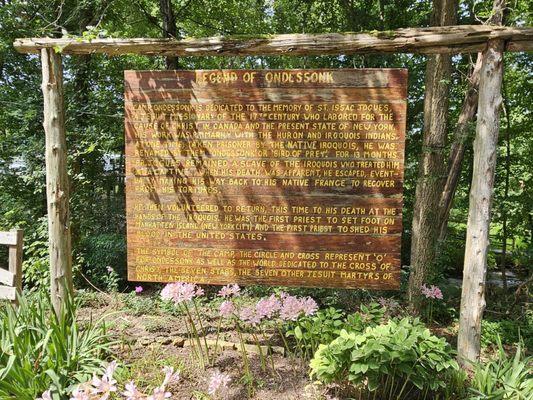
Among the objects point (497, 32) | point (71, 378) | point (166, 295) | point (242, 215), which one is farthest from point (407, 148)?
point (71, 378)

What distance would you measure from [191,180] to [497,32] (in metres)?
2.83

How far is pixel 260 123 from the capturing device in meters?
3.69

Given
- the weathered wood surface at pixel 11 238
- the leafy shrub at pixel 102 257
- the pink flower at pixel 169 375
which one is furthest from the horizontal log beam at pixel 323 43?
the leafy shrub at pixel 102 257

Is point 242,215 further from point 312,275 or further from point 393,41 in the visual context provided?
point 393,41

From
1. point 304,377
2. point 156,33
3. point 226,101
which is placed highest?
point 156,33

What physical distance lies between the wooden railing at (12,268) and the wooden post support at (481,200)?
4199 mm

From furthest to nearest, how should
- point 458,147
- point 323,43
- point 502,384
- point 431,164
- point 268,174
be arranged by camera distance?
point 458,147, point 431,164, point 268,174, point 323,43, point 502,384

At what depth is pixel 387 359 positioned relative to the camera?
9.35 ft

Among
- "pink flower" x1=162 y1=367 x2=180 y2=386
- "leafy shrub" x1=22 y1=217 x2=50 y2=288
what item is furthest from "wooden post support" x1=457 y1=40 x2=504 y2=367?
"leafy shrub" x1=22 y1=217 x2=50 y2=288

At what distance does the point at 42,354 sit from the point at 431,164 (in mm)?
5035

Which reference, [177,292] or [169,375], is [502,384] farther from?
[177,292]

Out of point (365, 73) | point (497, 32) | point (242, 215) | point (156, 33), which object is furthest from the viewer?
point (156, 33)

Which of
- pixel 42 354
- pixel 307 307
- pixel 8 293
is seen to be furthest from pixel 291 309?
pixel 8 293

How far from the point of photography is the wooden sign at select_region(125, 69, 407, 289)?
3.60 metres
